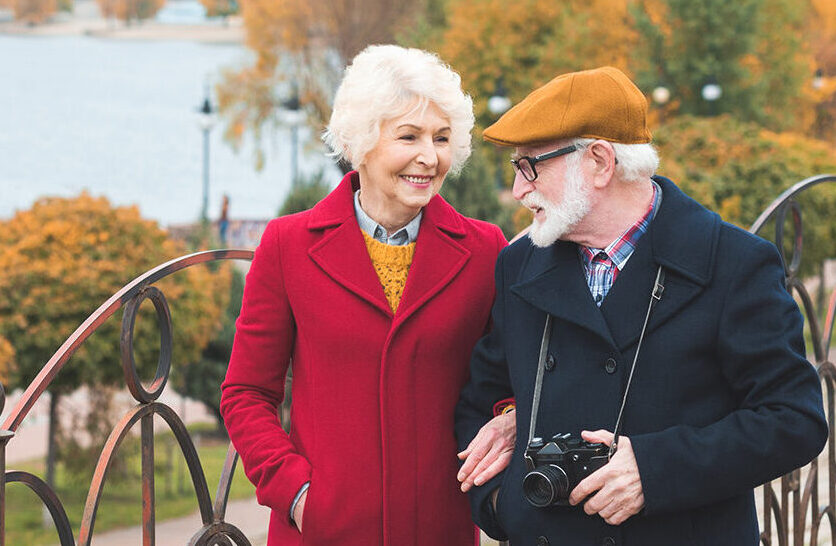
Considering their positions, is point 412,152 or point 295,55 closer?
point 412,152

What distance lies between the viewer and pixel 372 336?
2240mm

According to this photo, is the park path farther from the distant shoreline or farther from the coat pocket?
the distant shoreline

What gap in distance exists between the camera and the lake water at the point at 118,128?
46312mm

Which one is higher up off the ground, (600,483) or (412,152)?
(412,152)

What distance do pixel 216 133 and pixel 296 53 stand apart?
18218 mm

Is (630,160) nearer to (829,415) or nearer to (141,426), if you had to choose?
(141,426)

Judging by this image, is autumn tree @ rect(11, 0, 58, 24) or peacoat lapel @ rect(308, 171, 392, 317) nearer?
peacoat lapel @ rect(308, 171, 392, 317)

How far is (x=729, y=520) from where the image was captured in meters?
2.07

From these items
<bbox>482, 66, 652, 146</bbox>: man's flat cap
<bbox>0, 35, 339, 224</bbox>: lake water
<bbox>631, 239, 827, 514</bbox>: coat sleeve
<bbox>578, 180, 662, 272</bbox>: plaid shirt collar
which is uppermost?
<bbox>482, 66, 652, 146</bbox>: man's flat cap

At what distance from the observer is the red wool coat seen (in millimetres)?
2242

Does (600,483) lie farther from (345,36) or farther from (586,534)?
(345,36)

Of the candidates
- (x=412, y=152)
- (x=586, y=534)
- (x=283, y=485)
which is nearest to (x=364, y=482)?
(x=283, y=485)

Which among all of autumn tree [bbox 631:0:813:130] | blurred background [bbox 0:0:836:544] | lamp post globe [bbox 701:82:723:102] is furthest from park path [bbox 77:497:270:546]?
autumn tree [bbox 631:0:813:130]

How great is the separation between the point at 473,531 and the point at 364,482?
1.01 ft
